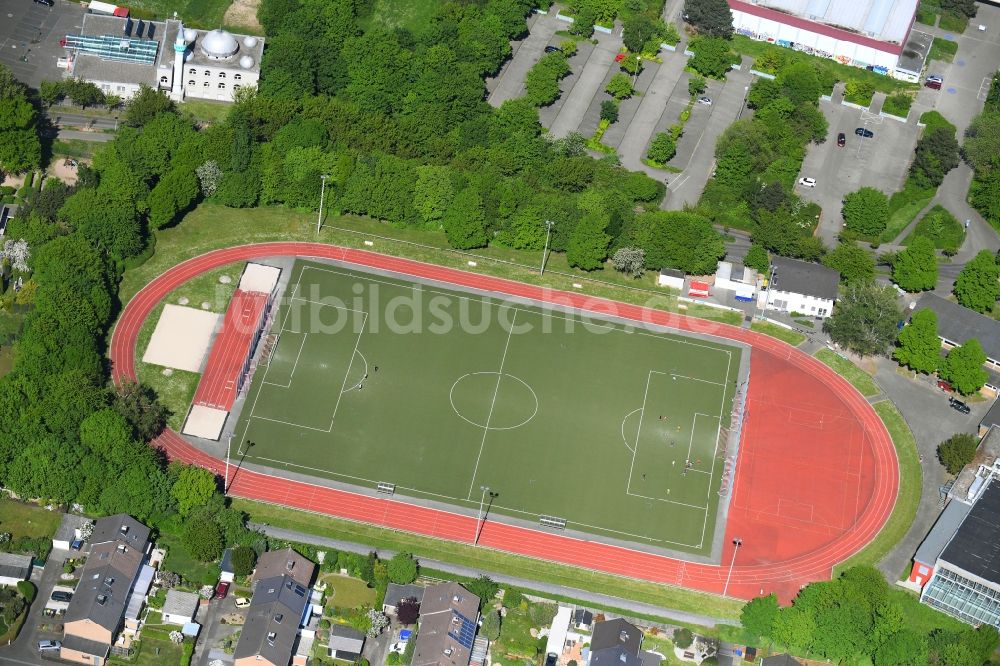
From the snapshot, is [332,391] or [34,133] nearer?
[332,391]

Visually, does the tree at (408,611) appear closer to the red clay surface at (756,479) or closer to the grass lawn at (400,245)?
the red clay surface at (756,479)

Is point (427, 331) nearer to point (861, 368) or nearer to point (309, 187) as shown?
point (309, 187)

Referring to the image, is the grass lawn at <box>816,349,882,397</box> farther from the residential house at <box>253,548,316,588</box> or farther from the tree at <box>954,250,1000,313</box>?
the residential house at <box>253,548,316,588</box>

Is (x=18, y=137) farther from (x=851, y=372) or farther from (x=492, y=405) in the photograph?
(x=851, y=372)

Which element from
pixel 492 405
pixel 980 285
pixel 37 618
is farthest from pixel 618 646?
pixel 980 285

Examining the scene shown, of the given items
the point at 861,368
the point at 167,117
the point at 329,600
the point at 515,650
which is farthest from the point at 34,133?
the point at 861,368

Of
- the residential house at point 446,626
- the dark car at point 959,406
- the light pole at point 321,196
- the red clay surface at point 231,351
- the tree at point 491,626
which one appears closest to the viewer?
the residential house at point 446,626

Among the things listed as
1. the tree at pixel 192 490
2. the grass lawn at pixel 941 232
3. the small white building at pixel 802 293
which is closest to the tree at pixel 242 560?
the tree at pixel 192 490
